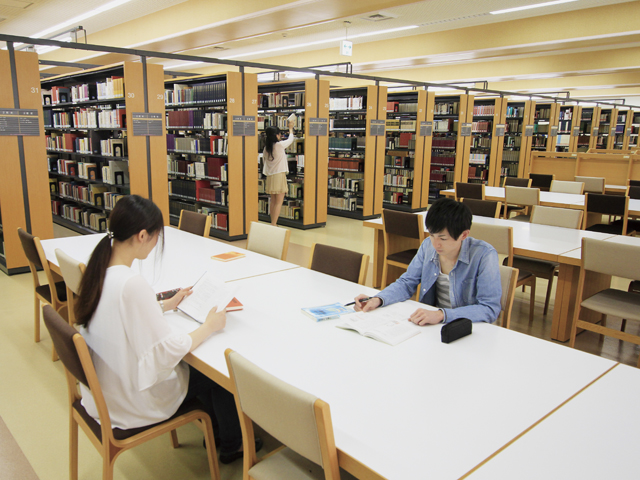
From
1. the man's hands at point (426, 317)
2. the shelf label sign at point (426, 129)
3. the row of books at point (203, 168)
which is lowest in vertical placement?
the man's hands at point (426, 317)

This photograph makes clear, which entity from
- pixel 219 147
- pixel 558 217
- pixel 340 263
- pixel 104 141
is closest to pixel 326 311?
pixel 340 263

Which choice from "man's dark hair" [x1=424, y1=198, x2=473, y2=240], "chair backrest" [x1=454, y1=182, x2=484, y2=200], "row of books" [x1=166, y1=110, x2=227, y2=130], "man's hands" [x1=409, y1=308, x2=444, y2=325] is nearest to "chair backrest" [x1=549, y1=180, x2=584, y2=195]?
"chair backrest" [x1=454, y1=182, x2=484, y2=200]

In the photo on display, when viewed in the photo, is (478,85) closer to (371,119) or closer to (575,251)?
(371,119)

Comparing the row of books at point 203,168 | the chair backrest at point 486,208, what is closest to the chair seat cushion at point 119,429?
the chair backrest at point 486,208

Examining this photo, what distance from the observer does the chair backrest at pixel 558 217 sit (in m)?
4.13

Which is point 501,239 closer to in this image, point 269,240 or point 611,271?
point 611,271

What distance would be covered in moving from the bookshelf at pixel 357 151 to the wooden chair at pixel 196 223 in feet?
15.7

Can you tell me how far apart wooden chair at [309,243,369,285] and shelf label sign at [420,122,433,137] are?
675cm

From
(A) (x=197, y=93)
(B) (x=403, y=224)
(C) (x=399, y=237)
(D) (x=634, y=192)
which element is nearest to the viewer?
A: (B) (x=403, y=224)

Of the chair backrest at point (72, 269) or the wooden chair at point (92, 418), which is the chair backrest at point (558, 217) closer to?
the wooden chair at point (92, 418)

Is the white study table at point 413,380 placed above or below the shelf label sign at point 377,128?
below

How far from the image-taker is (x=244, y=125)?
656cm

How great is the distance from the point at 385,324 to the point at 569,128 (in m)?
14.1

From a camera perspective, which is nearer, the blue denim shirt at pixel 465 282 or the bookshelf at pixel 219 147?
the blue denim shirt at pixel 465 282
